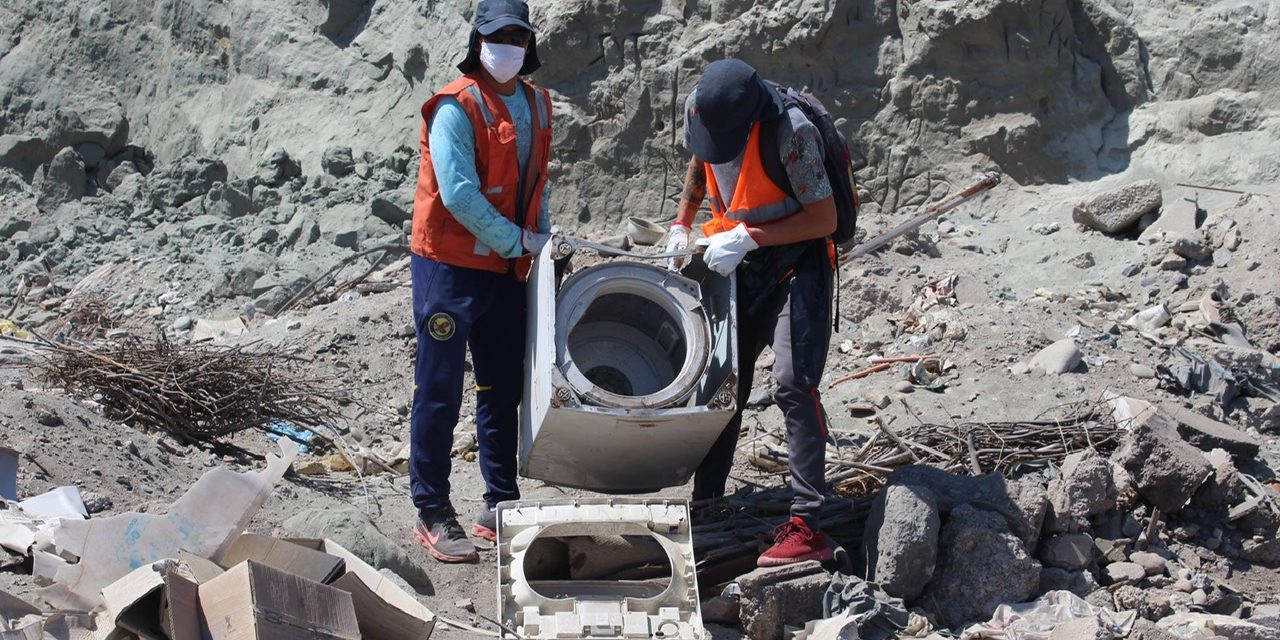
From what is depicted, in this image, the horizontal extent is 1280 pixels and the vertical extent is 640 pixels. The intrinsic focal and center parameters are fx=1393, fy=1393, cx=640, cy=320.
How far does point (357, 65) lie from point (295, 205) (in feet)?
4.56

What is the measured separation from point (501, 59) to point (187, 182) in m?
7.50

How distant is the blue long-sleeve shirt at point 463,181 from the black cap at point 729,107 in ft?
2.22

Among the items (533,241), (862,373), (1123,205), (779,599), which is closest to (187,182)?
(862,373)

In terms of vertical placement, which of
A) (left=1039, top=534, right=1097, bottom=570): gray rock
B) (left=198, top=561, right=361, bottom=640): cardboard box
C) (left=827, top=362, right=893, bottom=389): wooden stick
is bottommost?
(left=827, top=362, right=893, bottom=389): wooden stick

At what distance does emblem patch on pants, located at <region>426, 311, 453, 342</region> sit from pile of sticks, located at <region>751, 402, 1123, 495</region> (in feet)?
4.96

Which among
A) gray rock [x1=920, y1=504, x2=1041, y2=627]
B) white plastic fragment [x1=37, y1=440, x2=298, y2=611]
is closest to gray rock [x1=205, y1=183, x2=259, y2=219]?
white plastic fragment [x1=37, y1=440, x2=298, y2=611]

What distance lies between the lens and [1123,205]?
26.5ft

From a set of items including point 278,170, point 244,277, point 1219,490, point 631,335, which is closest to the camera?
point 631,335

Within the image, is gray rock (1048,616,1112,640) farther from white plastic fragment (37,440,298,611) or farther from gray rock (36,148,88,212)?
gray rock (36,148,88,212)

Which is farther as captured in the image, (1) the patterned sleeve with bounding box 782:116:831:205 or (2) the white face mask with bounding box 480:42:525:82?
(2) the white face mask with bounding box 480:42:525:82

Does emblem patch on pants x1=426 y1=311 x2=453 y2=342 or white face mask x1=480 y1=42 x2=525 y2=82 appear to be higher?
white face mask x1=480 y1=42 x2=525 y2=82

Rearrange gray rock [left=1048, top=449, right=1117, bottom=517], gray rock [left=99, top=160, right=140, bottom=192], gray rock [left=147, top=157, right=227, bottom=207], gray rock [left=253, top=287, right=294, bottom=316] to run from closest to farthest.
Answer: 1. gray rock [left=1048, top=449, right=1117, bottom=517]
2. gray rock [left=253, top=287, right=294, bottom=316]
3. gray rock [left=147, top=157, right=227, bottom=207]
4. gray rock [left=99, top=160, right=140, bottom=192]

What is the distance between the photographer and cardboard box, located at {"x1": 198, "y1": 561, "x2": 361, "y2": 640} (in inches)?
133

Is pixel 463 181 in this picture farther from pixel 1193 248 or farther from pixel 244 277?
pixel 244 277
